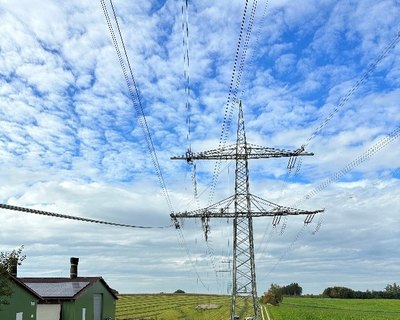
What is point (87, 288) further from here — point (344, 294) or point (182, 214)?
point (344, 294)

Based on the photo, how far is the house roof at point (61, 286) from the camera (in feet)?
121

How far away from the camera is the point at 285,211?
98.3 ft

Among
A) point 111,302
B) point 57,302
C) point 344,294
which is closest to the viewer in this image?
point 57,302

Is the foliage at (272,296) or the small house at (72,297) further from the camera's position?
the foliage at (272,296)

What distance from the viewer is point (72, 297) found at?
36.2 meters

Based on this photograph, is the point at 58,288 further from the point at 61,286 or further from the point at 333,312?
the point at 333,312

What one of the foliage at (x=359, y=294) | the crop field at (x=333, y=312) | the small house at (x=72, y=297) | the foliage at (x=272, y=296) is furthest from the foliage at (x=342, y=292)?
the small house at (x=72, y=297)

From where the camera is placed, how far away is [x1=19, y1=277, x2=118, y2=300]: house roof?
36.8 metres

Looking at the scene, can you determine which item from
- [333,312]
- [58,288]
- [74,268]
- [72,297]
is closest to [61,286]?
[58,288]

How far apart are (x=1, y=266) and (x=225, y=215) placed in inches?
536

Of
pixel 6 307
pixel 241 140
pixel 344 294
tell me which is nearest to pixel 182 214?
pixel 241 140

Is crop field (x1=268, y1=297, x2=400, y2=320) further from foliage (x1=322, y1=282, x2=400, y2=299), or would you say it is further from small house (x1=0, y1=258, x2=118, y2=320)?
foliage (x1=322, y1=282, x2=400, y2=299)

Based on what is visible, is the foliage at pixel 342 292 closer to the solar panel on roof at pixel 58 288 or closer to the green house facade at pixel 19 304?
the solar panel on roof at pixel 58 288

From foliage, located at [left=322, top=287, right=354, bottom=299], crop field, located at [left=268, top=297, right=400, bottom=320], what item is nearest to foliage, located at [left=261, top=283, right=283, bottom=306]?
crop field, located at [left=268, top=297, right=400, bottom=320]
